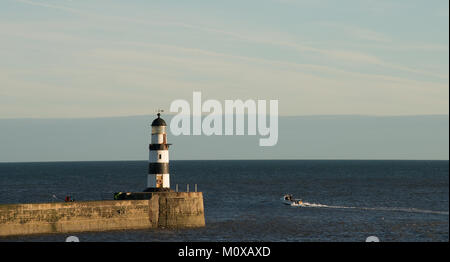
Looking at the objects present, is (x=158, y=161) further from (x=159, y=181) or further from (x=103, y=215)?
(x=103, y=215)

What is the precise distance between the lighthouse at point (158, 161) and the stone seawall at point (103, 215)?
1007mm

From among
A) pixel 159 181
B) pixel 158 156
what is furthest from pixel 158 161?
pixel 159 181

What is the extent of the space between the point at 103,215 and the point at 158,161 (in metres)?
5.59

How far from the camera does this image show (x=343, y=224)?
59.9m

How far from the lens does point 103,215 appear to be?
156 feet

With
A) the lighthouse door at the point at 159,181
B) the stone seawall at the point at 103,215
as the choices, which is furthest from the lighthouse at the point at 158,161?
the stone seawall at the point at 103,215

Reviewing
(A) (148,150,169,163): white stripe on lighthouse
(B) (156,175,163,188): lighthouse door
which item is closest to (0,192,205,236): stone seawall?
(B) (156,175,163,188): lighthouse door

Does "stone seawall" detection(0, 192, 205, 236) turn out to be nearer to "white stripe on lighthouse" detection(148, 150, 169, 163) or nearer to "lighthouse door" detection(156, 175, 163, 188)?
"lighthouse door" detection(156, 175, 163, 188)

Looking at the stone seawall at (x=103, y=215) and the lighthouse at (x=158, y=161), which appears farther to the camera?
the lighthouse at (x=158, y=161)

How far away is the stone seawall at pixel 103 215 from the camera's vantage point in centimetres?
4397

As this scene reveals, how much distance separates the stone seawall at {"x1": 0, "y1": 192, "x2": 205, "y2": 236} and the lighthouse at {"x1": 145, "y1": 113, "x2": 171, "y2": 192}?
101 centimetres

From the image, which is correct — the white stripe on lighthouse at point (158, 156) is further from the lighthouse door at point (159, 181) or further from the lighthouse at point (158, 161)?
the lighthouse door at point (159, 181)
